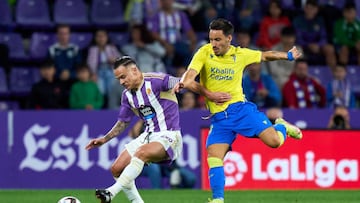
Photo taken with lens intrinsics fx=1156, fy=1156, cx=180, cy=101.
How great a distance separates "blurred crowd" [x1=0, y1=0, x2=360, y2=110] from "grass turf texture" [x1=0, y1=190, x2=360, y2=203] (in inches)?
106

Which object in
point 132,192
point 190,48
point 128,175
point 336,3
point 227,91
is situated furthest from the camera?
point 336,3

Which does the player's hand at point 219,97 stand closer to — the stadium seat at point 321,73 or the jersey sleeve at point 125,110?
the jersey sleeve at point 125,110

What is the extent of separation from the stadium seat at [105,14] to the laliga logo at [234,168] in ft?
15.8

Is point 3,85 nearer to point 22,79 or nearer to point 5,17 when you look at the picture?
point 22,79

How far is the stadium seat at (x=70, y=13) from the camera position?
847 inches

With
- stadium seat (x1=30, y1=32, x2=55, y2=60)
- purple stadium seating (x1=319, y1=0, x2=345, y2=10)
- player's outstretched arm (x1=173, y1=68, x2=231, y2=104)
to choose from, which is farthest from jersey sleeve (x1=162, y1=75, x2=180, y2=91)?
purple stadium seating (x1=319, y1=0, x2=345, y2=10)

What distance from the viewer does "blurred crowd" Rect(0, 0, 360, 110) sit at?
63.2ft

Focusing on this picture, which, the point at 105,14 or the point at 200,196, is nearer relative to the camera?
the point at 200,196

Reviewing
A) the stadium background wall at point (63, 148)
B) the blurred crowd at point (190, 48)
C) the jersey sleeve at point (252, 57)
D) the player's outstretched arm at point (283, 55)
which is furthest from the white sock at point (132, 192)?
the blurred crowd at point (190, 48)

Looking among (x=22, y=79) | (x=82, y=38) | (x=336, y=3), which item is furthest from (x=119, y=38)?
(x=336, y=3)

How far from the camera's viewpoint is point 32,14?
69.9 ft

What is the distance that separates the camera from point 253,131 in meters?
12.9

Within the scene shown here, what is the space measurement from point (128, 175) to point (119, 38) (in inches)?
378

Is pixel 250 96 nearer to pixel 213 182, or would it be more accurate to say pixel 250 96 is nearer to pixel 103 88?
pixel 103 88
